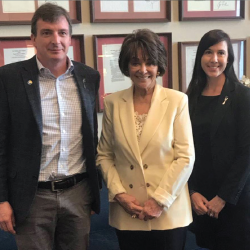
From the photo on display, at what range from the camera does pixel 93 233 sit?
2295mm

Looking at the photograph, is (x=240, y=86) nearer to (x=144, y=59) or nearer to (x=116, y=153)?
(x=144, y=59)

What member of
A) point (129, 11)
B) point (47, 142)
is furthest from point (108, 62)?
point (47, 142)

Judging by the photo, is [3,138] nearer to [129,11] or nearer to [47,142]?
[47,142]

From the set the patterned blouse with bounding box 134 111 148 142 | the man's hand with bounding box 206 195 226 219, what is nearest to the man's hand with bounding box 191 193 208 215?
the man's hand with bounding box 206 195 226 219

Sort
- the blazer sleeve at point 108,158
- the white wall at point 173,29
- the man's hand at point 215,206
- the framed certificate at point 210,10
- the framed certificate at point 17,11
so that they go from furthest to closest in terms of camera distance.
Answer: the framed certificate at point 210,10
the white wall at point 173,29
the framed certificate at point 17,11
the man's hand at point 215,206
the blazer sleeve at point 108,158

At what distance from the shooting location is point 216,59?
1631 millimetres

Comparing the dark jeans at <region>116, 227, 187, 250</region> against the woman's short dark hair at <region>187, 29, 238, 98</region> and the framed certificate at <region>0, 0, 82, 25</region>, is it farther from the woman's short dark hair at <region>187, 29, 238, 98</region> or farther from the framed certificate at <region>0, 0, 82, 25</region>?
the framed certificate at <region>0, 0, 82, 25</region>

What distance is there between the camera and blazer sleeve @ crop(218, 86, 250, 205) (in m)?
1.55

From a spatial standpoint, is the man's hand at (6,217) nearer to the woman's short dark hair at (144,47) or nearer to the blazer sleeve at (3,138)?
the blazer sleeve at (3,138)

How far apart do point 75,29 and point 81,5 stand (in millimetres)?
168

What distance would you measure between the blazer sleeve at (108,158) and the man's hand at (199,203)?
0.43 m

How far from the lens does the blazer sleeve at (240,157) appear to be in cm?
155

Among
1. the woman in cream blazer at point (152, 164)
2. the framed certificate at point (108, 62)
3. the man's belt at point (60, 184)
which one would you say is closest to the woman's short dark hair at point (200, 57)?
the woman in cream blazer at point (152, 164)

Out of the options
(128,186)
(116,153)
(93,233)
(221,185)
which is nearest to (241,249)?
(221,185)
